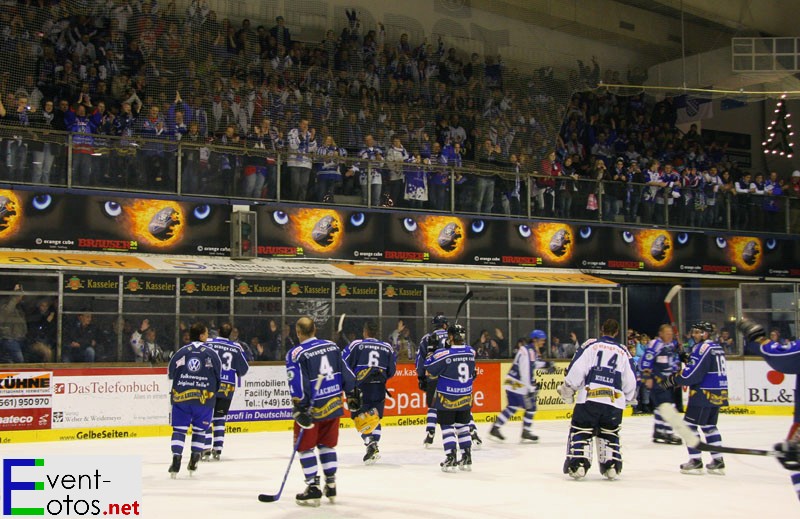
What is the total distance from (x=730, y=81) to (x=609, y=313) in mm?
10896

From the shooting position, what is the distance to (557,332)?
20.8m

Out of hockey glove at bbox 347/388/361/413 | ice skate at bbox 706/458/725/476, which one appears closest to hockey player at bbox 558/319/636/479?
ice skate at bbox 706/458/725/476

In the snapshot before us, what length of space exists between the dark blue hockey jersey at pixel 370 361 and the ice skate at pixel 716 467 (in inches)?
175

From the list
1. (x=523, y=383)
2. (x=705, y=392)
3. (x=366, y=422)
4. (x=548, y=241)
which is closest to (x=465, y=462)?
(x=366, y=422)

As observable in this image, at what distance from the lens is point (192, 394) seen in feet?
37.4

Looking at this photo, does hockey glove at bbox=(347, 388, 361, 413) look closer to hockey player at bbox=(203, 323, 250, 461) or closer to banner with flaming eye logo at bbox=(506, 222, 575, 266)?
hockey player at bbox=(203, 323, 250, 461)

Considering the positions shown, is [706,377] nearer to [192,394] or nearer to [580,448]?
[580,448]

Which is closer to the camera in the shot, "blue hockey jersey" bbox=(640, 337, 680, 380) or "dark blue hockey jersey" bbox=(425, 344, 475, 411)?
"dark blue hockey jersey" bbox=(425, 344, 475, 411)

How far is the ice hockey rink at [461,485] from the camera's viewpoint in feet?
30.9

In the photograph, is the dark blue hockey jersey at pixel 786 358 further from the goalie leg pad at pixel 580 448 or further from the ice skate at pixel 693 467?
the ice skate at pixel 693 467

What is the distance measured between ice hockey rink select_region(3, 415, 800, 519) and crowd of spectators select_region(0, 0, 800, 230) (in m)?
5.69

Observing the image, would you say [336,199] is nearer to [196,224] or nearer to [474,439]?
[196,224]

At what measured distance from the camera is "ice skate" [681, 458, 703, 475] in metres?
12.1

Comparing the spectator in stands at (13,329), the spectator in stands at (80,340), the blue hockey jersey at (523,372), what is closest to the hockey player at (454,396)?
the blue hockey jersey at (523,372)
